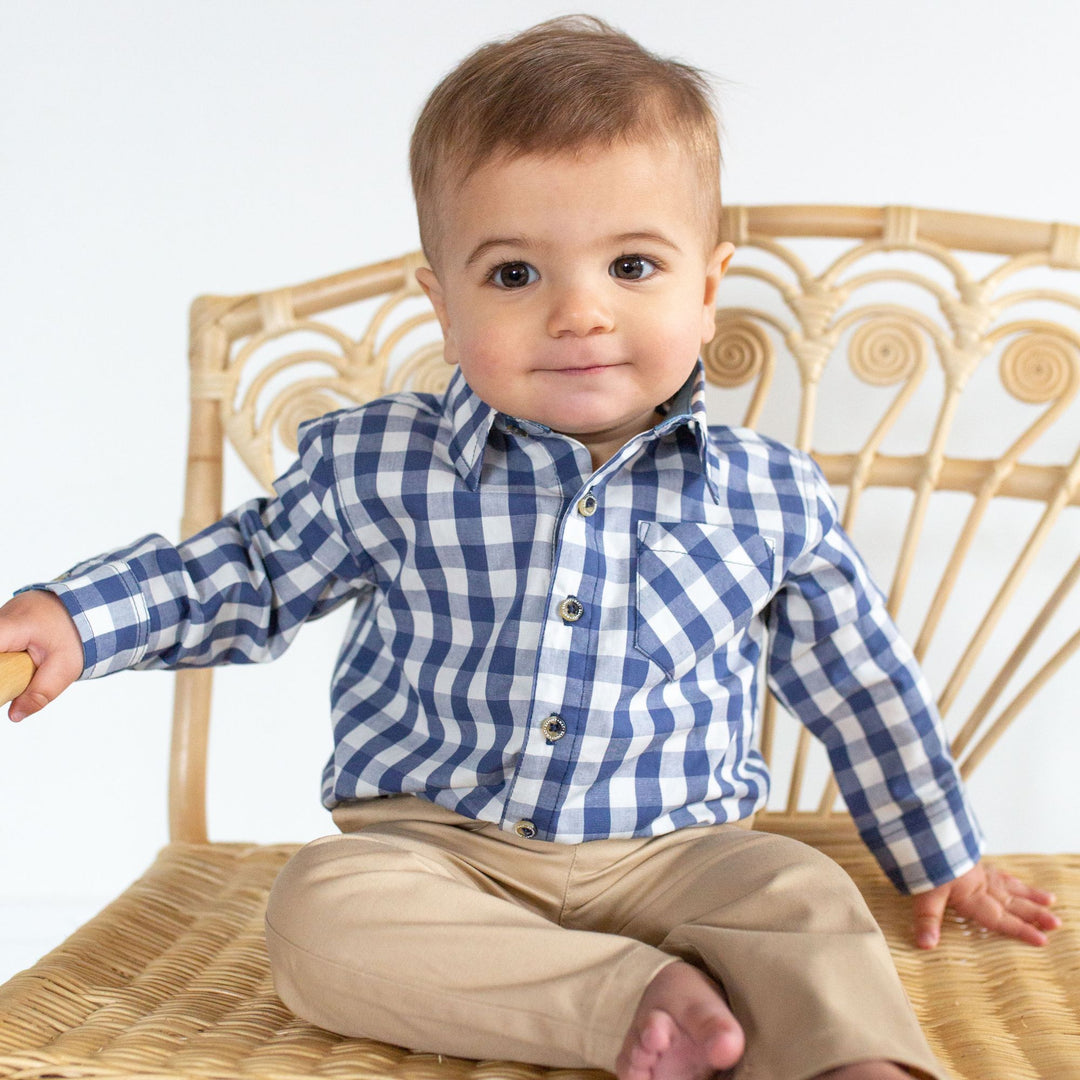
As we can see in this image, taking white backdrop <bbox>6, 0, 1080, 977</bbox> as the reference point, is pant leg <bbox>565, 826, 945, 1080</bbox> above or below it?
below

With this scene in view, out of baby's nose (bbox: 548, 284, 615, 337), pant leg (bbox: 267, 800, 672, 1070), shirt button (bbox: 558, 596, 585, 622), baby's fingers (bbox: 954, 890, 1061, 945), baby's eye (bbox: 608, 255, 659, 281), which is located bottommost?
baby's fingers (bbox: 954, 890, 1061, 945)

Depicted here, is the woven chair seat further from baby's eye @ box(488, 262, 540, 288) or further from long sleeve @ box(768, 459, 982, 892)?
baby's eye @ box(488, 262, 540, 288)

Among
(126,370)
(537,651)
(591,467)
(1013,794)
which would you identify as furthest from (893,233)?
(126,370)

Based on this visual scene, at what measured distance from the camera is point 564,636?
2.97 ft

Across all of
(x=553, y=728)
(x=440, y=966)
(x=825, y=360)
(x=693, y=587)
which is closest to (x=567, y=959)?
(x=440, y=966)

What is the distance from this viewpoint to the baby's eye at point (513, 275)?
87 centimetres

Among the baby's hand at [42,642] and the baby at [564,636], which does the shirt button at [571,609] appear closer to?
the baby at [564,636]

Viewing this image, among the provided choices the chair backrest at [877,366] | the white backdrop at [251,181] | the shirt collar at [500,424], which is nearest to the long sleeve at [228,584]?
the shirt collar at [500,424]

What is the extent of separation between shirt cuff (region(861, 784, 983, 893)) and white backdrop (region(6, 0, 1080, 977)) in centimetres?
45

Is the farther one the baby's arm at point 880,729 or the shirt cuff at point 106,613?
the baby's arm at point 880,729

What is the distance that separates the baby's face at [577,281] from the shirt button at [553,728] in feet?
0.67

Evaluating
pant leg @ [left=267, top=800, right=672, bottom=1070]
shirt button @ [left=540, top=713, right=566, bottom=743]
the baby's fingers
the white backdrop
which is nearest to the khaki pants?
pant leg @ [left=267, top=800, right=672, bottom=1070]

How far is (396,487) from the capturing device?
0.96 meters

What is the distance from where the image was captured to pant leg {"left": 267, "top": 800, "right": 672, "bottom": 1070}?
74cm
